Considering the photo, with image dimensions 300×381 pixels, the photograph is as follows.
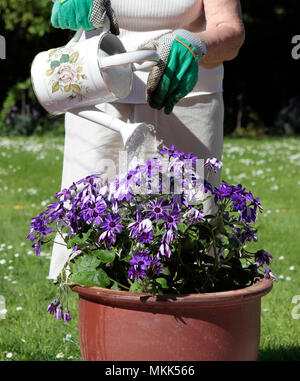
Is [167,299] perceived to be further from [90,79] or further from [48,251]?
[48,251]

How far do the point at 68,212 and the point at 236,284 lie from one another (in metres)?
0.58

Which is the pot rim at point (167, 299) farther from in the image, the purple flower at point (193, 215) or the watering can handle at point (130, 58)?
the watering can handle at point (130, 58)

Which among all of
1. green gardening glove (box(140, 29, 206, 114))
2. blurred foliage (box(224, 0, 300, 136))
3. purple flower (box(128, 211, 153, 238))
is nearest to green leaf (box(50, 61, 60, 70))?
green gardening glove (box(140, 29, 206, 114))

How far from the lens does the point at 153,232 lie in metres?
1.78

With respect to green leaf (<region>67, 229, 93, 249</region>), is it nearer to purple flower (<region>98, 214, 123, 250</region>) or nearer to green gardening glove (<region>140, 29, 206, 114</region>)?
purple flower (<region>98, 214, 123, 250</region>)

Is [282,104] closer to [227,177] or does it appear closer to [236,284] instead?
[227,177]

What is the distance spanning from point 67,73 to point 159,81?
31cm

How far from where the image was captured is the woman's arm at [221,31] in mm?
2314

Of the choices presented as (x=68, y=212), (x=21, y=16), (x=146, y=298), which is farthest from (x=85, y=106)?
(x=21, y=16)

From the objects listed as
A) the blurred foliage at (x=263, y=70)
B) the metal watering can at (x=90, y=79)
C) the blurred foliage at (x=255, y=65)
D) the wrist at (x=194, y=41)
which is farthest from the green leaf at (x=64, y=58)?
the blurred foliage at (x=263, y=70)

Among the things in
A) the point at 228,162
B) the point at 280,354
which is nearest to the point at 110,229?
the point at 280,354

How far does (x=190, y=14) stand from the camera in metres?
2.46

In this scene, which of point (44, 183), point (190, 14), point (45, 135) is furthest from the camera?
point (45, 135)
